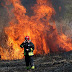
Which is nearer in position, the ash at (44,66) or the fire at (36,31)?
the ash at (44,66)

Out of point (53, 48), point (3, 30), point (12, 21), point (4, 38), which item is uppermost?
point (12, 21)

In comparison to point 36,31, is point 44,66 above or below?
below

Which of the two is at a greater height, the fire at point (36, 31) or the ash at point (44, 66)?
the fire at point (36, 31)

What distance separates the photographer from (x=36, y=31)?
59.7 ft

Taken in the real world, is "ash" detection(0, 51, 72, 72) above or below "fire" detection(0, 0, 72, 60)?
below

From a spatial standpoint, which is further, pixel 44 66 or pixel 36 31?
pixel 36 31

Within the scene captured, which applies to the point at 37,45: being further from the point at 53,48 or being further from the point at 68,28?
the point at 68,28

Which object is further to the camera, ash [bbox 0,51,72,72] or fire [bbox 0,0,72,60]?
fire [bbox 0,0,72,60]

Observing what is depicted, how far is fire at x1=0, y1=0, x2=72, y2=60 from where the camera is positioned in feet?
53.9

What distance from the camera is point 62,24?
20.7m

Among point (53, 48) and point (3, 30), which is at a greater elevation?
point (3, 30)

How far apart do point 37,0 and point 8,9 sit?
4.34 m

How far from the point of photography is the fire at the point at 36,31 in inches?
647

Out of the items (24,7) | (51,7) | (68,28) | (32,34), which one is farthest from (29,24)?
(68,28)
